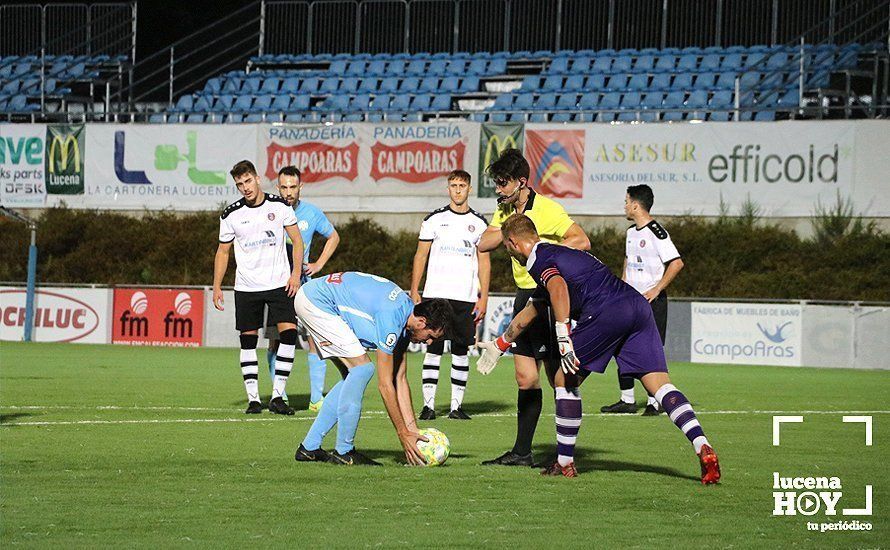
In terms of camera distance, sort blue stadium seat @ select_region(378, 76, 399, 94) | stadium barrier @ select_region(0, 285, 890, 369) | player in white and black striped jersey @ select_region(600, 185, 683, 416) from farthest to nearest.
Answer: blue stadium seat @ select_region(378, 76, 399, 94) → stadium barrier @ select_region(0, 285, 890, 369) → player in white and black striped jersey @ select_region(600, 185, 683, 416)

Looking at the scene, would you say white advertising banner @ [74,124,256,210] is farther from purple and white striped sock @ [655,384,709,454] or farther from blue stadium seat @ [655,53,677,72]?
purple and white striped sock @ [655,384,709,454]

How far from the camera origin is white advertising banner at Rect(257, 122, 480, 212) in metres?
31.0

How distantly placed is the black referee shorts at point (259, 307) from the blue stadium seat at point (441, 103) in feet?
67.3

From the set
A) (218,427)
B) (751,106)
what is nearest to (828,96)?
(751,106)

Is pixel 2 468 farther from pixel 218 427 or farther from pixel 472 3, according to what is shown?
pixel 472 3

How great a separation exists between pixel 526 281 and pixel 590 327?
1607 mm

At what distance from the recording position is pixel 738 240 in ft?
95.5

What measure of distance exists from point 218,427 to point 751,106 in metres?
19.6

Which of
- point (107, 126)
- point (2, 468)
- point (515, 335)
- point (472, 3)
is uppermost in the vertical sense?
point (472, 3)

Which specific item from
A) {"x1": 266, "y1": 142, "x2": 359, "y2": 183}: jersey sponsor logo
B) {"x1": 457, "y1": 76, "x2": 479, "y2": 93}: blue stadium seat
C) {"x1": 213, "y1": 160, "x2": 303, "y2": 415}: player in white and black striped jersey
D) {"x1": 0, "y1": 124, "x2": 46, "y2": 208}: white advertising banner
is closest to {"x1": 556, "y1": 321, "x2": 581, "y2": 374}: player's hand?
{"x1": 213, "y1": 160, "x2": 303, "y2": 415}: player in white and black striped jersey

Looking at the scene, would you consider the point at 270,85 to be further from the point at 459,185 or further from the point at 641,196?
the point at 459,185

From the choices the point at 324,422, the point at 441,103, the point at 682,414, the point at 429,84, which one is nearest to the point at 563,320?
the point at 682,414

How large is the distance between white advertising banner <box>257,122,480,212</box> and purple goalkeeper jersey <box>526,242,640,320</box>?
2194 centimetres

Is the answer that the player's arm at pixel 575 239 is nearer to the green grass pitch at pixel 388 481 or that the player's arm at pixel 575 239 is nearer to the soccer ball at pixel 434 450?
the green grass pitch at pixel 388 481
